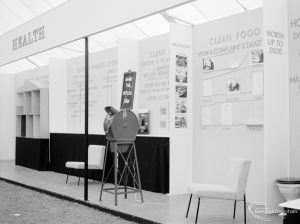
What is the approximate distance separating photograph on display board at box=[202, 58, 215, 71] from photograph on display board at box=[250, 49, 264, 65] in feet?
2.47

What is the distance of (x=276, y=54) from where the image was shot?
5.16 meters

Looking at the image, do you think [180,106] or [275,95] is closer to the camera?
[275,95]

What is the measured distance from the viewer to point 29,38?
771 centimetres

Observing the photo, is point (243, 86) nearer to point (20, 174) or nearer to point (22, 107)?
point (20, 174)

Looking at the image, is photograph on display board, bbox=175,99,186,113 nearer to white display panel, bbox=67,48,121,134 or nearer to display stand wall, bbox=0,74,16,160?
white display panel, bbox=67,48,121,134

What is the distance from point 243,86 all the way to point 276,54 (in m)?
1.14

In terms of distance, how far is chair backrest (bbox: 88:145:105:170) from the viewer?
8070 mm

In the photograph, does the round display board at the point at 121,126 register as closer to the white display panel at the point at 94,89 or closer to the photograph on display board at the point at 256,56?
the photograph on display board at the point at 256,56

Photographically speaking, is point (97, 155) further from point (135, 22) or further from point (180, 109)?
point (135, 22)

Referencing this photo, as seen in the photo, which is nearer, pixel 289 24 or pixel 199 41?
pixel 289 24

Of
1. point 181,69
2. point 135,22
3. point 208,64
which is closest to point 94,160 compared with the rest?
point 181,69

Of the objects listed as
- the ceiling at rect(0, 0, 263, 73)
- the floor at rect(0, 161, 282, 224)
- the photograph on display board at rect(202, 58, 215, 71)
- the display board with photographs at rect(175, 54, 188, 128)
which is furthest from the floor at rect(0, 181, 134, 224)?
the ceiling at rect(0, 0, 263, 73)

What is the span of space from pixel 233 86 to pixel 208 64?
628 mm

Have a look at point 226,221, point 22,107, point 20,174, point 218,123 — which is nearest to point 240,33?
point 218,123
